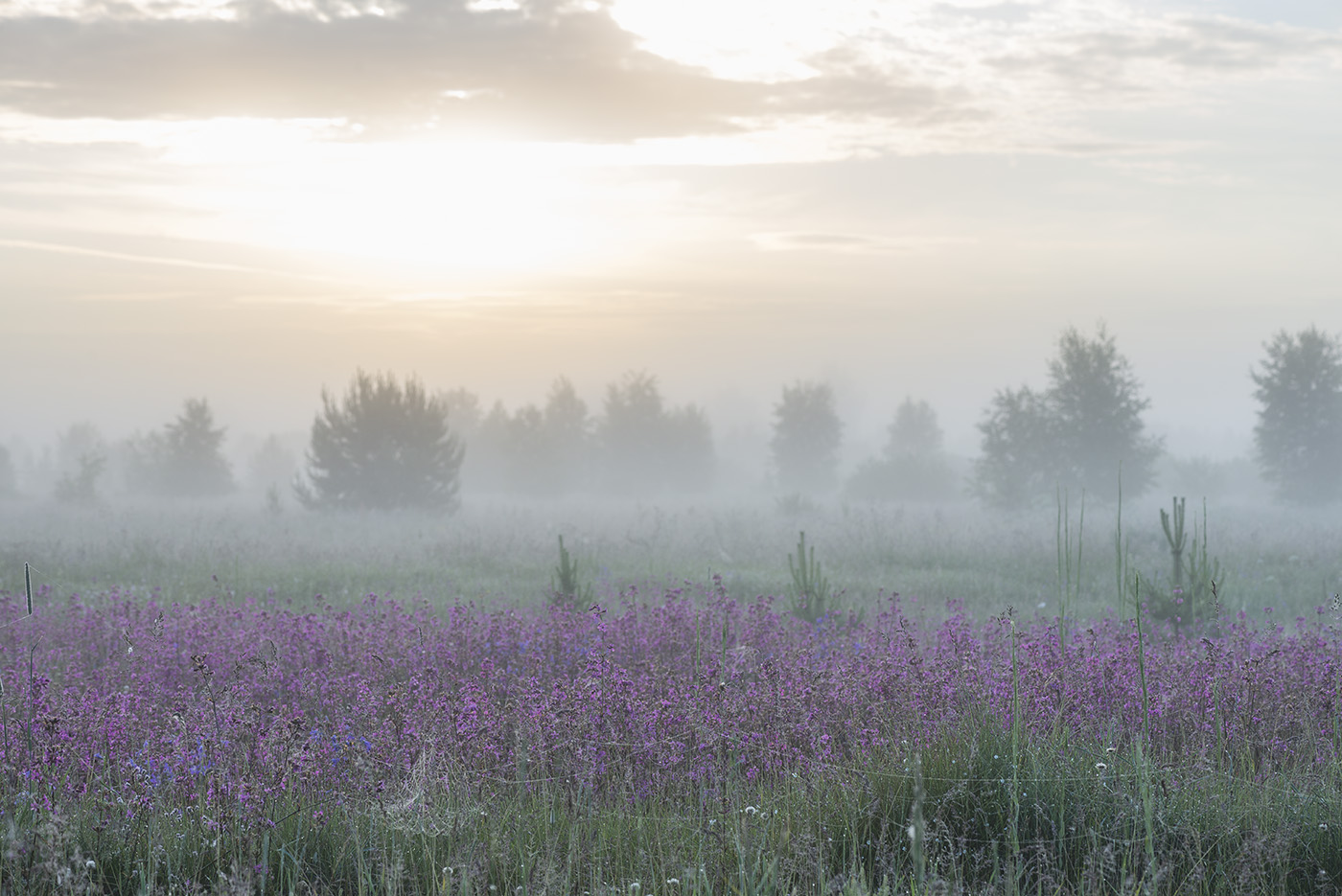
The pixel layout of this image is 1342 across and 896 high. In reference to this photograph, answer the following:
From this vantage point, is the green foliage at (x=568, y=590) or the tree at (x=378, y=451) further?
the tree at (x=378, y=451)

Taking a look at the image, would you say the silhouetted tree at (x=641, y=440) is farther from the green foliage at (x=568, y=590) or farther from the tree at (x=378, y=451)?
the green foliage at (x=568, y=590)

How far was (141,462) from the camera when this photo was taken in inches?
2253

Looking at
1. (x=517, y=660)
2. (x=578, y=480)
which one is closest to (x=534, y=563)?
(x=517, y=660)

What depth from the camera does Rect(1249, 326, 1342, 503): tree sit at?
36.8 meters

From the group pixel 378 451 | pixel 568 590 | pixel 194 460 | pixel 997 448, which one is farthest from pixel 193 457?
pixel 568 590

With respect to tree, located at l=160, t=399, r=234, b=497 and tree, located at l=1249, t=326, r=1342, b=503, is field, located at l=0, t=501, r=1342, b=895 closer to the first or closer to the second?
tree, located at l=1249, t=326, r=1342, b=503

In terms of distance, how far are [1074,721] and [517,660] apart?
3.75m

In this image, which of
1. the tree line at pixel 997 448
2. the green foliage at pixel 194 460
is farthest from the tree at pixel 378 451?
the green foliage at pixel 194 460

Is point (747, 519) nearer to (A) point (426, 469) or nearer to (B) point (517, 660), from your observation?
(A) point (426, 469)

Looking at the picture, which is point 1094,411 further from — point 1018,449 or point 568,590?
point 568,590

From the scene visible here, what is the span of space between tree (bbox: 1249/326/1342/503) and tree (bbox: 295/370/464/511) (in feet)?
108

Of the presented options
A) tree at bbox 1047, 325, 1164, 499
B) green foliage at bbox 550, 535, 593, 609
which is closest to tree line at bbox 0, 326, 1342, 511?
tree at bbox 1047, 325, 1164, 499

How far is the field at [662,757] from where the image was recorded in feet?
10.4

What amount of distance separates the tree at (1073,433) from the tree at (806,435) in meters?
19.5
